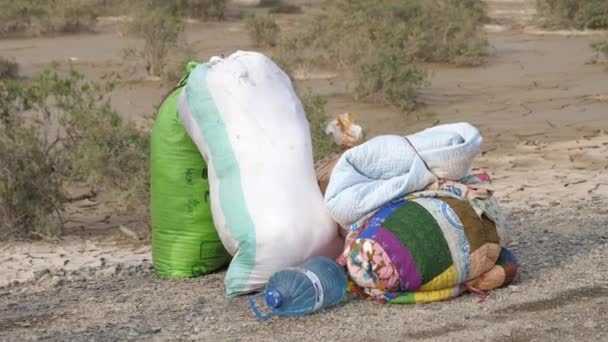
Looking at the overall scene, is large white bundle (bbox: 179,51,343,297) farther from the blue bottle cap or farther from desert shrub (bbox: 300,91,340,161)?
desert shrub (bbox: 300,91,340,161)

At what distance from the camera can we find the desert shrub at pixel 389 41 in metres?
13.2

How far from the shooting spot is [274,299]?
483 cm

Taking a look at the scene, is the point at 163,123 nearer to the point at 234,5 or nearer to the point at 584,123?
the point at 584,123

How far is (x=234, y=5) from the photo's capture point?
23.0m

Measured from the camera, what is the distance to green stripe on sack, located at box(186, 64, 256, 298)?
17.0ft

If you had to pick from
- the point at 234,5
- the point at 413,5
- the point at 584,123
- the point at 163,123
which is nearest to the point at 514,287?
the point at 163,123

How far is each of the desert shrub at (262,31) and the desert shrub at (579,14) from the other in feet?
18.2

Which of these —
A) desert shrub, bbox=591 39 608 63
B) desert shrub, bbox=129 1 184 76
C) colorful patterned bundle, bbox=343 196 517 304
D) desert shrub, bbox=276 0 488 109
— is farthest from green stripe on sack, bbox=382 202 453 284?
desert shrub, bbox=591 39 608 63

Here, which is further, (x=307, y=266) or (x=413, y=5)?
(x=413, y=5)

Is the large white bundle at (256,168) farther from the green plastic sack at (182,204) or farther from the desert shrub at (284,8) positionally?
the desert shrub at (284,8)

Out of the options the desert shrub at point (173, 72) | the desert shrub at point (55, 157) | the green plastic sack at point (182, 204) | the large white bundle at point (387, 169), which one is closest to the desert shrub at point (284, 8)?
the desert shrub at point (173, 72)

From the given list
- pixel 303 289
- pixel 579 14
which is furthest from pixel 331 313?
pixel 579 14

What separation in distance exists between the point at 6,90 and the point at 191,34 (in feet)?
35.5

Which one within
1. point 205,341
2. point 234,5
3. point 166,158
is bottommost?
point 234,5
